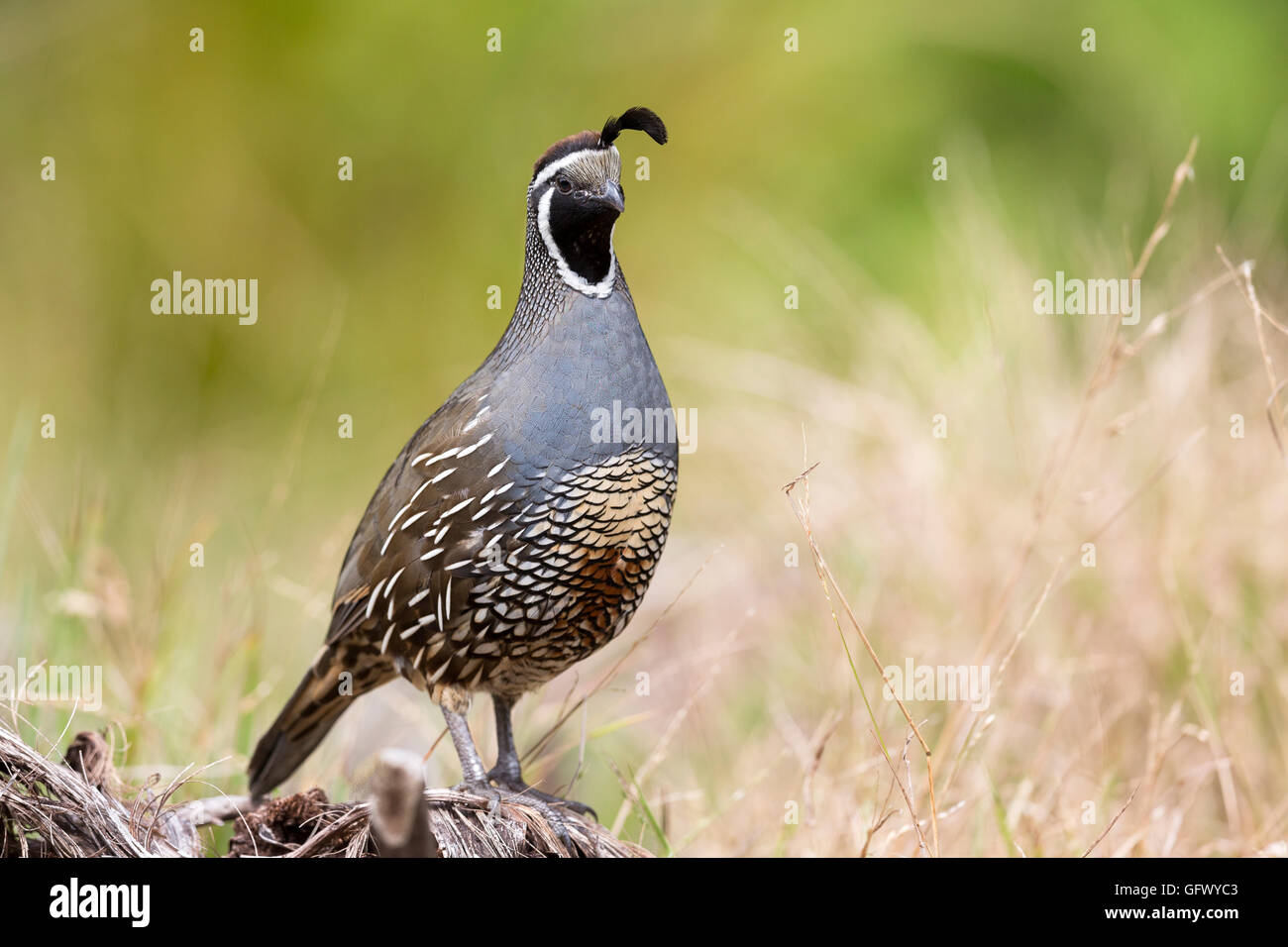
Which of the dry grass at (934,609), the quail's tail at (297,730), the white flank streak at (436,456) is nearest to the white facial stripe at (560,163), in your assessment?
the white flank streak at (436,456)

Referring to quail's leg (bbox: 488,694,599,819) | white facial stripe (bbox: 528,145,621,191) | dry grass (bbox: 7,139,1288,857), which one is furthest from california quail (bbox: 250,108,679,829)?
dry grass (bbox: 7,139,1288,857)

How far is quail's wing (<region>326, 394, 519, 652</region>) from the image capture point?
3.00m

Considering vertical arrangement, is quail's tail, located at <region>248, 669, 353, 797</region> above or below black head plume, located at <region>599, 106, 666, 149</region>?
below

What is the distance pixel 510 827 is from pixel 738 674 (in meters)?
3.15

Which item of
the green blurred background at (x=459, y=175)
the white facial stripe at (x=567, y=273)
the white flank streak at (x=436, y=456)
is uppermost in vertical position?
the green blurred background at (x=459, y=175)

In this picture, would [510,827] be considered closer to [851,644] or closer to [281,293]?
[851,644]

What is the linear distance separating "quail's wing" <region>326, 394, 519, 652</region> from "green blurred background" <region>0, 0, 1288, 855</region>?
359cm

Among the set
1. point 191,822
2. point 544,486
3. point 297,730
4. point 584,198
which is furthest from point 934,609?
point 191,822

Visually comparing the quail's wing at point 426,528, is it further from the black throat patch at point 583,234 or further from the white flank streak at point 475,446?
the black throat patch at point 583,234

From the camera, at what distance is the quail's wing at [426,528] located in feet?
9.85

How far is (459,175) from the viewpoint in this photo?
10.3 metres

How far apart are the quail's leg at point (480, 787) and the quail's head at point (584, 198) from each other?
1.07 m

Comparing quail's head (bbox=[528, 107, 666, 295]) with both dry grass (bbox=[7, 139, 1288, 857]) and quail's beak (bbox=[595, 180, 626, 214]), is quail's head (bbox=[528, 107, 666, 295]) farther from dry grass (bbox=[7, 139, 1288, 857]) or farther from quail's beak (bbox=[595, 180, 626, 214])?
dry grass (bbox=[7, 139, 1288, 857])
